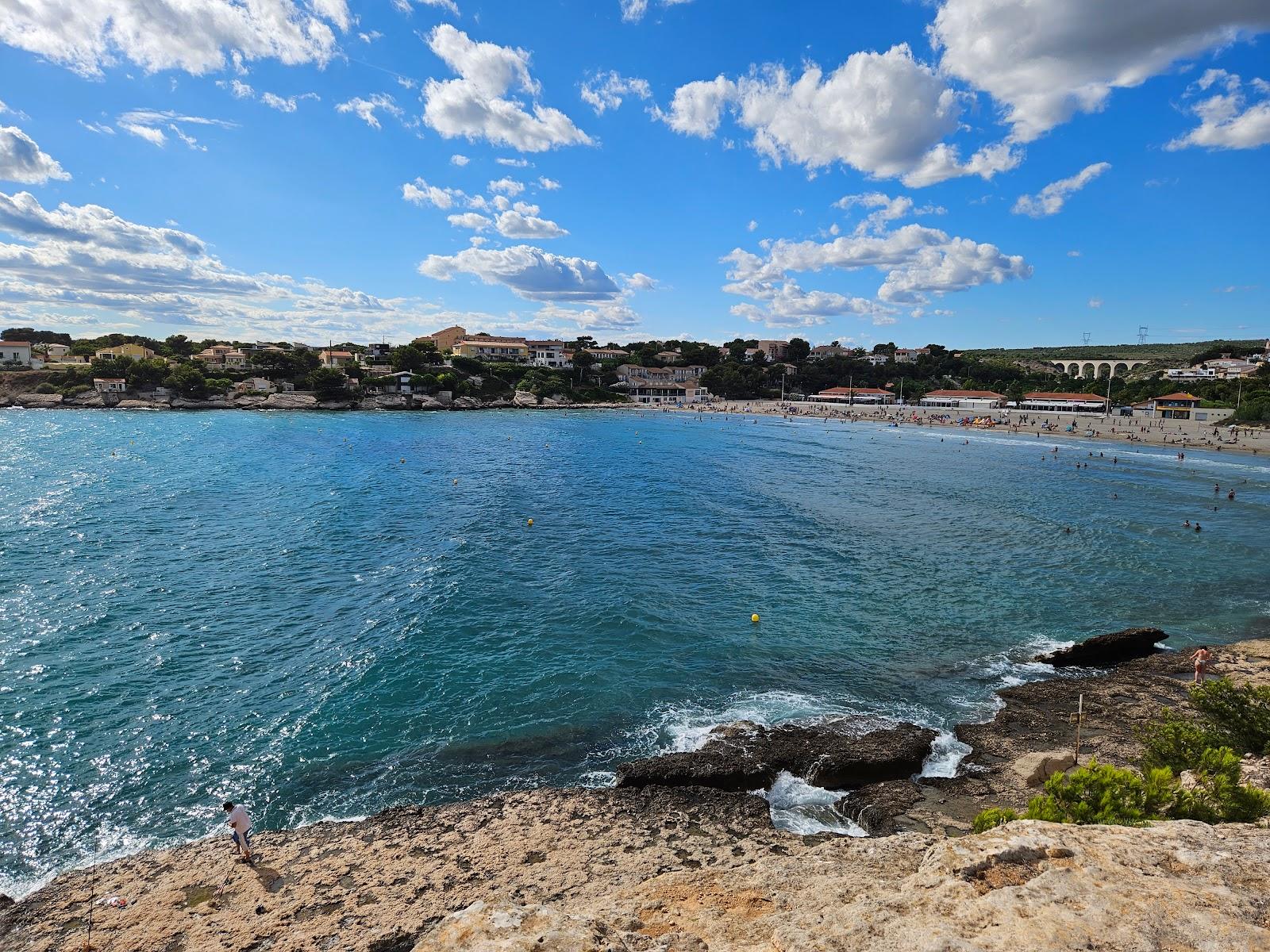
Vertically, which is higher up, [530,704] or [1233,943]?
[1233,943]

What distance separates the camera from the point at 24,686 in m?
16.8

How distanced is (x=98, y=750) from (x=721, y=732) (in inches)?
581

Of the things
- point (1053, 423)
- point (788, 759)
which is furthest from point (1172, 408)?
point (788, 759)

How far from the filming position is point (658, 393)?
15788 centimetres

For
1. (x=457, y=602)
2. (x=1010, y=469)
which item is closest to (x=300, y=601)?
(x=457, y=602)

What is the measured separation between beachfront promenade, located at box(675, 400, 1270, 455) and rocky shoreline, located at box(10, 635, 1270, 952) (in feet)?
270

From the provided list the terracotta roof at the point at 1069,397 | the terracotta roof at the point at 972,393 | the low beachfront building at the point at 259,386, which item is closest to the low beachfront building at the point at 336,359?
the low beachfront building at the point at 259,386

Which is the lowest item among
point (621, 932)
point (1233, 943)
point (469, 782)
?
point (469, 782)

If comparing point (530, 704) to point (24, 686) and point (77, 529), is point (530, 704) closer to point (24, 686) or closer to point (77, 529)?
point (24, 686)

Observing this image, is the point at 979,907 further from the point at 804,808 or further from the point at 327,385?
the point at 327,385

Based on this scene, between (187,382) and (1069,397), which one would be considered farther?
(1069,397)

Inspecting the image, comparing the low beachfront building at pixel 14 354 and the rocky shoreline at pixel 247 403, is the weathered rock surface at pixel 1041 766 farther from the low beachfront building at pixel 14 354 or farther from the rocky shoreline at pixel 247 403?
the low beachfront building at pixel 14 354

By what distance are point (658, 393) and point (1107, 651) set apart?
141 meters

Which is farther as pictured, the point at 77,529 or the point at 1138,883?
the point at 77,529
